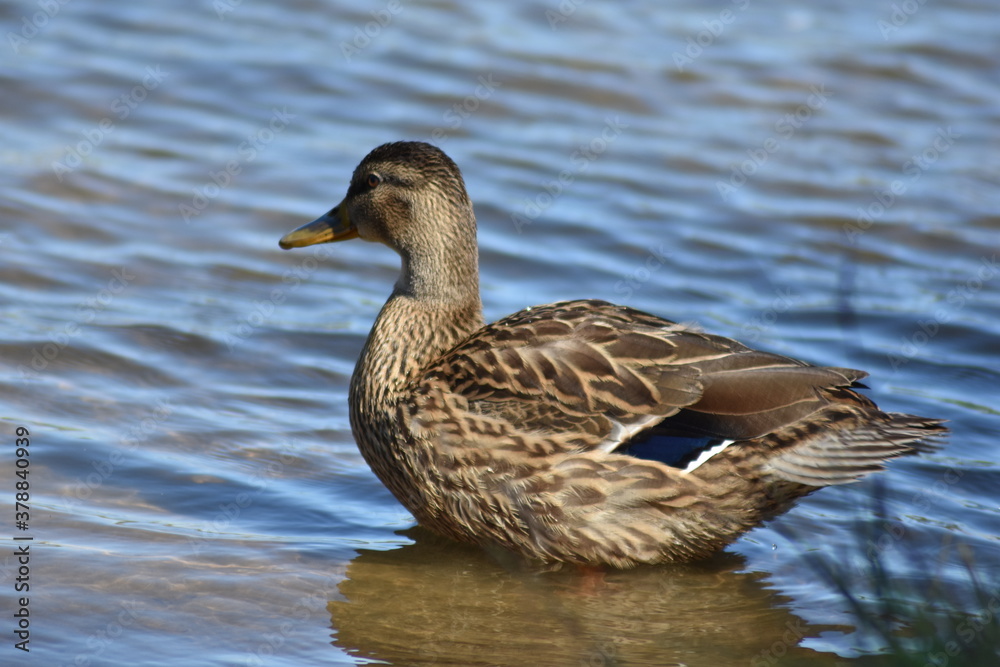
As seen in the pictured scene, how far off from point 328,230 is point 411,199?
0.54 meters

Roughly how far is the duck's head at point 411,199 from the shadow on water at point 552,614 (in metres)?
1.40

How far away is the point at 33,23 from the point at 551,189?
15.9 feet

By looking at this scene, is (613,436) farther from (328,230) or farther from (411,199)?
(328,230)

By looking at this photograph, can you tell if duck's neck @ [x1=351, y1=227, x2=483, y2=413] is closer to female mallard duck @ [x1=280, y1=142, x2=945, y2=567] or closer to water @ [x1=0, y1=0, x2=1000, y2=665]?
female mallard duck @ [x1=280, y1=142, x2=945, y2=567]

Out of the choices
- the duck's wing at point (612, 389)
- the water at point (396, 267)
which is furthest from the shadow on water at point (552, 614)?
the duck's wing at point (612, 389)

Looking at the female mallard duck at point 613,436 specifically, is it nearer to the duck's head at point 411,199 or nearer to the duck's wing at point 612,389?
the duck's wing at point 612,389

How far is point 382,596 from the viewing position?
520 centimetres

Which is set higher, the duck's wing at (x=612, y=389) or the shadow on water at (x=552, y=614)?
the duck's wing at (x=612, y=389)

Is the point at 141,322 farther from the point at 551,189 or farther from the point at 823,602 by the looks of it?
the point at 823,602

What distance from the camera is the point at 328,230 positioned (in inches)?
258

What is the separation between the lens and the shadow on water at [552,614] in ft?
15.6

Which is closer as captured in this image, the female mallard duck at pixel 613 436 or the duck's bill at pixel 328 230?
the female mallard duck at pixel 613 436

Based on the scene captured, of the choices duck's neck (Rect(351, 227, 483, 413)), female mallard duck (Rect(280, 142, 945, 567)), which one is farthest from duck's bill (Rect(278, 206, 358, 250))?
female mallard duck (Rect(280, 142, 945, 567))

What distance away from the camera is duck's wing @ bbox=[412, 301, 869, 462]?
528cm
